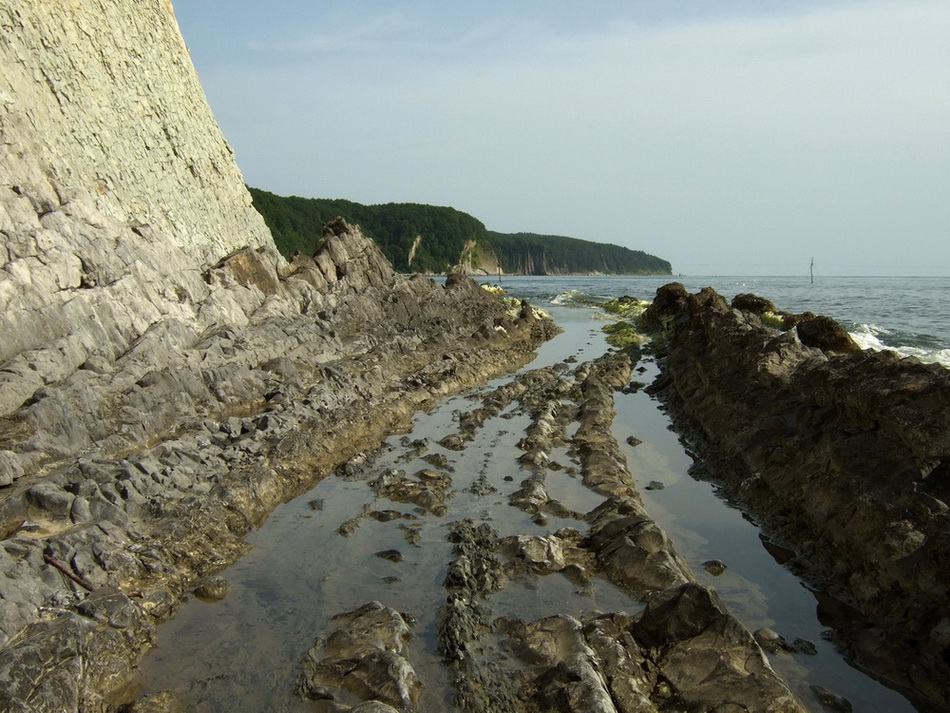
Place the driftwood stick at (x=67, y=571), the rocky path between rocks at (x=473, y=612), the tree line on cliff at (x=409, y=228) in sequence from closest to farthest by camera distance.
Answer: the rocky path between rocks at (x=473, y=612) → the driftwood stick at (x=67, y=571) → the tree line on cliff at (x=409, y=228)

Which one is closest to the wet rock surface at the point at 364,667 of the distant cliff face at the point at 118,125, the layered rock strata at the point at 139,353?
the layered rock strata at the point at 139,353

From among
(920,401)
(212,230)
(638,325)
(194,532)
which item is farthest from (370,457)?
(638,325)

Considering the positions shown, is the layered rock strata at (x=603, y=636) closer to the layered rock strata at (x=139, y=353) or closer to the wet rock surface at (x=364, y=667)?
the wet rock surface at (x=364, y=667)

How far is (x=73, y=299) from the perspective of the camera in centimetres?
1388

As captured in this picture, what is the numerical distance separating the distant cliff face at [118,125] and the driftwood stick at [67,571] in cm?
1066

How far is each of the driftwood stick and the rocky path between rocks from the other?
48.9 inches

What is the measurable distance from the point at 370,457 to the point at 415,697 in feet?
26.1

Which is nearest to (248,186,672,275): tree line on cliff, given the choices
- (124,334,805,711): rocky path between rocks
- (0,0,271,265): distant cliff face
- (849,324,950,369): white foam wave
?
(849,324,950,369): white foam wave

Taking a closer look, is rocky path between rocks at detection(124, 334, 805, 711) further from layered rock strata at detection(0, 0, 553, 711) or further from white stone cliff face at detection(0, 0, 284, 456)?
white stone cliff face at detection(0, 0, 284, 456)

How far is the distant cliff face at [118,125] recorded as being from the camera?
55.0 feet

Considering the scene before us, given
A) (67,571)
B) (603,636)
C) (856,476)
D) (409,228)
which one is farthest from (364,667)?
(409,228)

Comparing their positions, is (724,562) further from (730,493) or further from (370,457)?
(370,457)

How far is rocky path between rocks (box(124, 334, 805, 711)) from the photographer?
6.56m

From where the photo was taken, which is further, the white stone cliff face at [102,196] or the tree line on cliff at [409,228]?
the tree line on cliff at [409,228]
